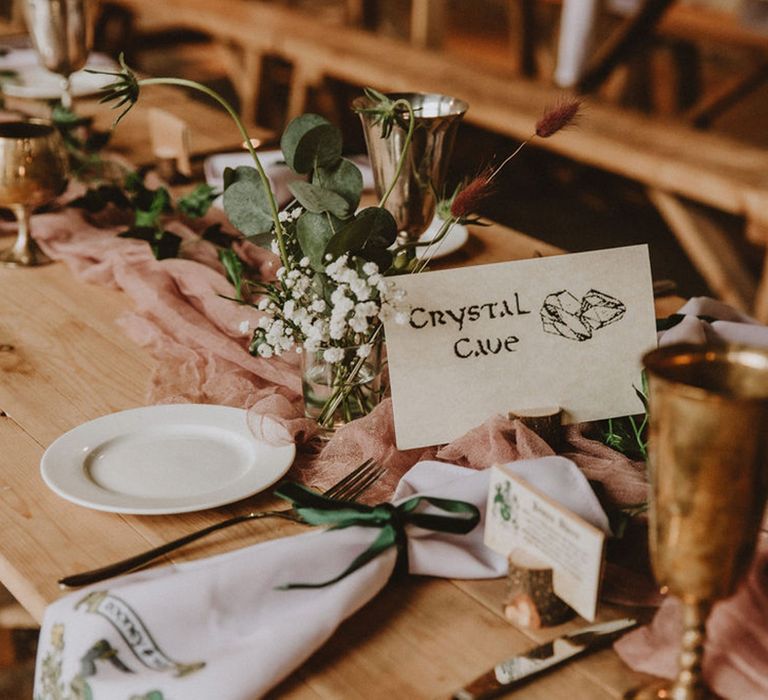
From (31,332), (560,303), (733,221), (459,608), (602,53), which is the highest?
(560,303)

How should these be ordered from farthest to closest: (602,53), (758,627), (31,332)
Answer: (602,53) < (31,332) < (758,627)

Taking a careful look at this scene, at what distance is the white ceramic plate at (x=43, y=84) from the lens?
2.22 meters

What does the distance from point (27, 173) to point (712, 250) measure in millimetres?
1708

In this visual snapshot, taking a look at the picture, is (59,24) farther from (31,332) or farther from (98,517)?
(98,517)

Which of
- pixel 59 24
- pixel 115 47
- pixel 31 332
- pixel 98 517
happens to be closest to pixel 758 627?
pixel 98 517

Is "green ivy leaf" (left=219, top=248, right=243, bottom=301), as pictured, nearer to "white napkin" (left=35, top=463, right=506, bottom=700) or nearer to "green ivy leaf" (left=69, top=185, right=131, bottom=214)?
"green ivy leaf" (left=69, top=185, right=131, bottom=214)

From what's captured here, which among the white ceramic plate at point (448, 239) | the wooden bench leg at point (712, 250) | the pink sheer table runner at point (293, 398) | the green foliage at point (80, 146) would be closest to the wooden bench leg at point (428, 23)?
the wooden bench leg at point (712, 250)

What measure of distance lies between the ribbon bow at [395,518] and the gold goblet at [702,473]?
0.64 ft

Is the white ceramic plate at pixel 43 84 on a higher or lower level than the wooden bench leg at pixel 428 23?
higher

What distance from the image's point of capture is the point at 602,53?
3.45 m

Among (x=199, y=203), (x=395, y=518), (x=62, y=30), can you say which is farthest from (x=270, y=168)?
(x=395, y=518)

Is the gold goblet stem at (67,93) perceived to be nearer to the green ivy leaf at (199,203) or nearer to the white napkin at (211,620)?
the green ivy leaf at (199,203)

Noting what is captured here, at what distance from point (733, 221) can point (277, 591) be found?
10.8ft

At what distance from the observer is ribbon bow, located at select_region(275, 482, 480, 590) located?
0.81 meters
